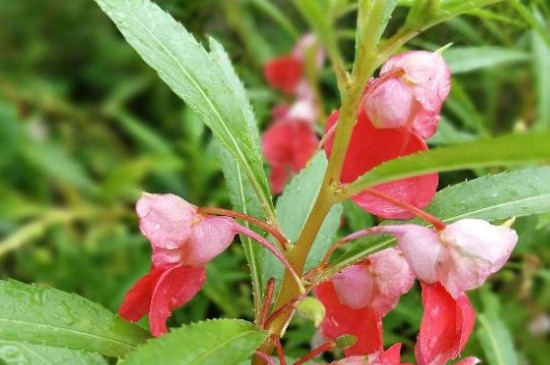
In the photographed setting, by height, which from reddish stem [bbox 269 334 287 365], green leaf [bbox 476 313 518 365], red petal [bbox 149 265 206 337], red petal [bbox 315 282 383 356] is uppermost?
red petal [bbox 149 265 206 337]

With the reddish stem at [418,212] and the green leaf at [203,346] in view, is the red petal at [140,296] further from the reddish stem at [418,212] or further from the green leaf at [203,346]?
the reddish stem at [418,212]

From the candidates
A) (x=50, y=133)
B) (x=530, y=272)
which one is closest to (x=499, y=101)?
(x=530, y=272)

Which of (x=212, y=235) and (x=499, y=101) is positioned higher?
(x=212, y=235)

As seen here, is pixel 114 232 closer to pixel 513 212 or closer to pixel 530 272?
pixel 530 272

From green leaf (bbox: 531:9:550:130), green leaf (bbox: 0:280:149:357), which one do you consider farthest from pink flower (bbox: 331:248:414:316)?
green leaf (bbox: 531:9:550:130)

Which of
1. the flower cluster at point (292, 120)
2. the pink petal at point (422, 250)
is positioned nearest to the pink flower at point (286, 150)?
the flower cluster at point (292, 120)

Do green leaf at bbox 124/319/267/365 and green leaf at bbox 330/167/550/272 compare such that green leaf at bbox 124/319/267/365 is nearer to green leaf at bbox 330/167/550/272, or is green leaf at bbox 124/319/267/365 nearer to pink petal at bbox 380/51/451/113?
green leaf at bbox 330/167/550/272

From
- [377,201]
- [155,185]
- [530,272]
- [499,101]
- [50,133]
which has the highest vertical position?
[377,201]
